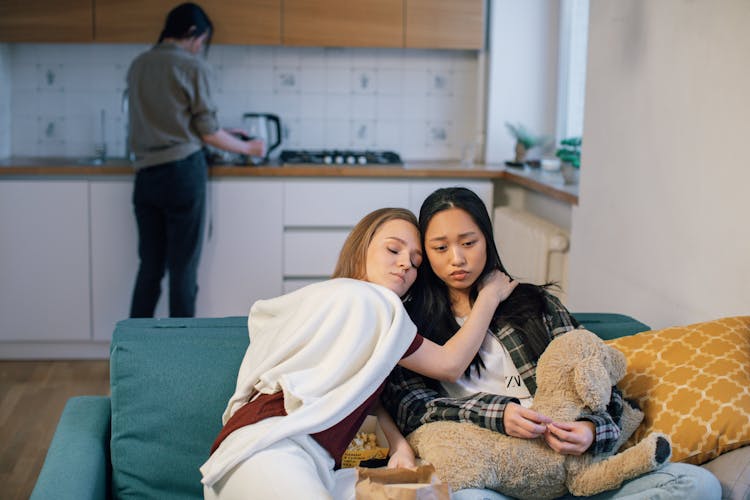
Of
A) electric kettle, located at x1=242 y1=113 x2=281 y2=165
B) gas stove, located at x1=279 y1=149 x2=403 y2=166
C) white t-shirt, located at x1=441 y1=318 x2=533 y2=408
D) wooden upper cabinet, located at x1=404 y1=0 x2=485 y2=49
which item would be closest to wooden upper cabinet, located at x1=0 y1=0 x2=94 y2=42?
electric kettle, located at x1=242 y1=113 x2=281 y2=165

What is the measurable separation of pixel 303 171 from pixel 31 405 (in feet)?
5.04

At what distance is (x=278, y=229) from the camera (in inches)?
178

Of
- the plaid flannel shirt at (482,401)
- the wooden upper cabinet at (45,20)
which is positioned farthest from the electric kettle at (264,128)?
the plaid flannel shirt at (482,401)

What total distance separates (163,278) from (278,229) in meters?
0.57

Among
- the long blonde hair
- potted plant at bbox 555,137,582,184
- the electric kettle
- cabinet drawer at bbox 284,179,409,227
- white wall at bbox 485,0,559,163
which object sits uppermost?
white wall at bbox 485,0,559,163

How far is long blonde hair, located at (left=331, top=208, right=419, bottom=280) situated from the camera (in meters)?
2.01

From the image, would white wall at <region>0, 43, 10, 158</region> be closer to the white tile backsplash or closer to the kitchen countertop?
the white tile backsplash

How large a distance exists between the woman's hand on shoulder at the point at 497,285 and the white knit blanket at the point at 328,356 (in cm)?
27

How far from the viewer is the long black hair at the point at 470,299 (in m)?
2.06

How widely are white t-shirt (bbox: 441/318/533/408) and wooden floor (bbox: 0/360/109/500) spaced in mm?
1626

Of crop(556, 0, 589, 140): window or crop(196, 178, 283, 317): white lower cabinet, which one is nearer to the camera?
crop(196, 178, 283, 317): white lower cabinet

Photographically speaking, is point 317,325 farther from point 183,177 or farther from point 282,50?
point 282,50

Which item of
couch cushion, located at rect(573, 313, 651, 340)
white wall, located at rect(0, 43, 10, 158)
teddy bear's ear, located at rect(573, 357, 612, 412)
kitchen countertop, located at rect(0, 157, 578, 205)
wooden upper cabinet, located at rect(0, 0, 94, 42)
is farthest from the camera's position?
white wall, located at rect(0, 43, 10, 158)

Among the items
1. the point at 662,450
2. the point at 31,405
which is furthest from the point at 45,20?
the point at 662,450
